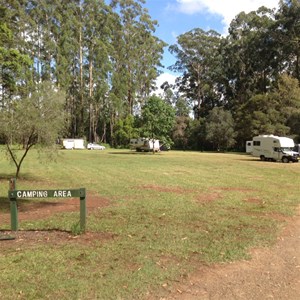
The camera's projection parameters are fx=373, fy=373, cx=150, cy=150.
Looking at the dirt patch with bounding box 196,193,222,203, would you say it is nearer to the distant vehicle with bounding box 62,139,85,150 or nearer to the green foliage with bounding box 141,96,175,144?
the green foliage with bounding box 141,96,175,144

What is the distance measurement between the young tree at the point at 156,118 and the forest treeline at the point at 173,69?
29 cm

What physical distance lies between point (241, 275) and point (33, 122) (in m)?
11.0

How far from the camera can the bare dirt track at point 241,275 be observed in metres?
4.45

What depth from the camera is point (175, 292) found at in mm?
4473

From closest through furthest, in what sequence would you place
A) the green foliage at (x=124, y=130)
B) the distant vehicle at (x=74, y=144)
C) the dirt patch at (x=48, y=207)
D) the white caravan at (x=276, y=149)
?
the dirt patch at (x=48, y=207)
the white caravan at (x=276, y=149)
the distant vehicle at (x=74, y=144)
the green foliage at (x=124, y=130)

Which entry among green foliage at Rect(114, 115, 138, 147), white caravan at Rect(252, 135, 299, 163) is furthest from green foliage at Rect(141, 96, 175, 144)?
green foliage at Rect(114, 115, 138, 147)

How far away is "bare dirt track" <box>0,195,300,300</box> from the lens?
445cm

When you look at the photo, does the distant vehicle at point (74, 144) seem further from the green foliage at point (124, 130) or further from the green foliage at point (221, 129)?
the green foliage at point (221, 129)

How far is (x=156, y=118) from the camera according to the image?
154 feet

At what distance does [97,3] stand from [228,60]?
2643 centimetres

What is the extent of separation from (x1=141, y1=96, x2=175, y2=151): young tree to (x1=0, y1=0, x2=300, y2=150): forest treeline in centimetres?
29

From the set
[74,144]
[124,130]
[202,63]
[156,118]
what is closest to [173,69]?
[202,63]

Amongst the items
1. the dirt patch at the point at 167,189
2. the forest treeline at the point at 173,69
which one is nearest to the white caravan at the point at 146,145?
the forest treeline at the point at 173,69

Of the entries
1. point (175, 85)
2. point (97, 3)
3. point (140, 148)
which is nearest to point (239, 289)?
point (140, 148)
